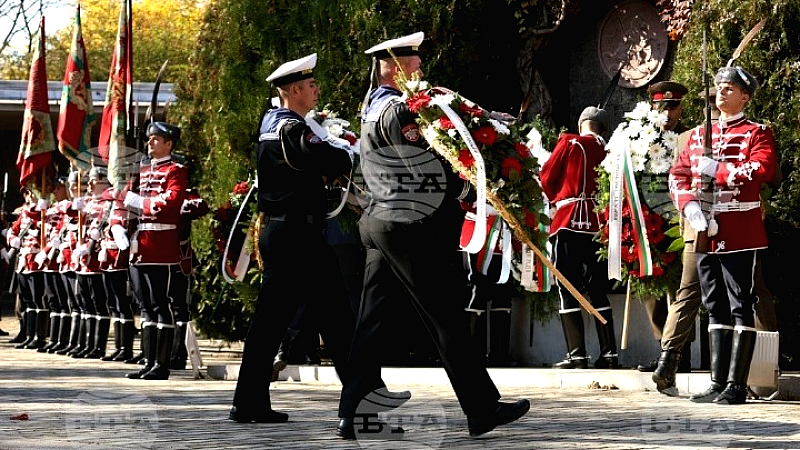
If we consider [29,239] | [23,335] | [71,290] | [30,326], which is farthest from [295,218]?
[23,335]

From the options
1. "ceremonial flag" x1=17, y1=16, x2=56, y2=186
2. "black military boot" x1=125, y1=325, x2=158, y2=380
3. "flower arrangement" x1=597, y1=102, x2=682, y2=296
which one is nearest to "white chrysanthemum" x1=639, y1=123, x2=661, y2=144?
"flower arrangement" x1=597, y1=102, x2=682, y2=296

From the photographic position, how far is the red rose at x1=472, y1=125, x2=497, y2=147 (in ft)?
26.6

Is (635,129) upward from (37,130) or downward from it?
downward

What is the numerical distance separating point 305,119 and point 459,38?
506cm

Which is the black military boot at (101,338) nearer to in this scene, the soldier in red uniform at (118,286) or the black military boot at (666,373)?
the soldier in red uniform at (118,286)

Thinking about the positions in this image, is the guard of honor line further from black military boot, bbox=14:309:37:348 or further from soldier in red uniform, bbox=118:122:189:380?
black military boot, bbox=14:309:37:348

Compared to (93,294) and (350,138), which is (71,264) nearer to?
(93,294)

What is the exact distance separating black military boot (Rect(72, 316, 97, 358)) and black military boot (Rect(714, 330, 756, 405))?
8835mm

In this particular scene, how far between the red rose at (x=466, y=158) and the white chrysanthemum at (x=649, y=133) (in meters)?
3.37

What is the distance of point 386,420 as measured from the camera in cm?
840

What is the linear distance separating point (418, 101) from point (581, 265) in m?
4.71

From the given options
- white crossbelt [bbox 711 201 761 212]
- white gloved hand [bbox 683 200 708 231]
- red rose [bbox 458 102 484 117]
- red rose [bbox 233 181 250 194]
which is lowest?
white gloved hand [bbox 683 200 708 231]

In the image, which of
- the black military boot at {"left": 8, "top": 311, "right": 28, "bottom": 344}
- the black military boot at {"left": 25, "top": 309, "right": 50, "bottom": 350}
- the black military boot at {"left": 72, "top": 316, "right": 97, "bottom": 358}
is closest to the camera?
the black military boot at {"left": 72, "top": 316, "right": 97, "bottom": 358}

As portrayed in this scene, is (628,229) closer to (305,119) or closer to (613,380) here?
(613,380)
